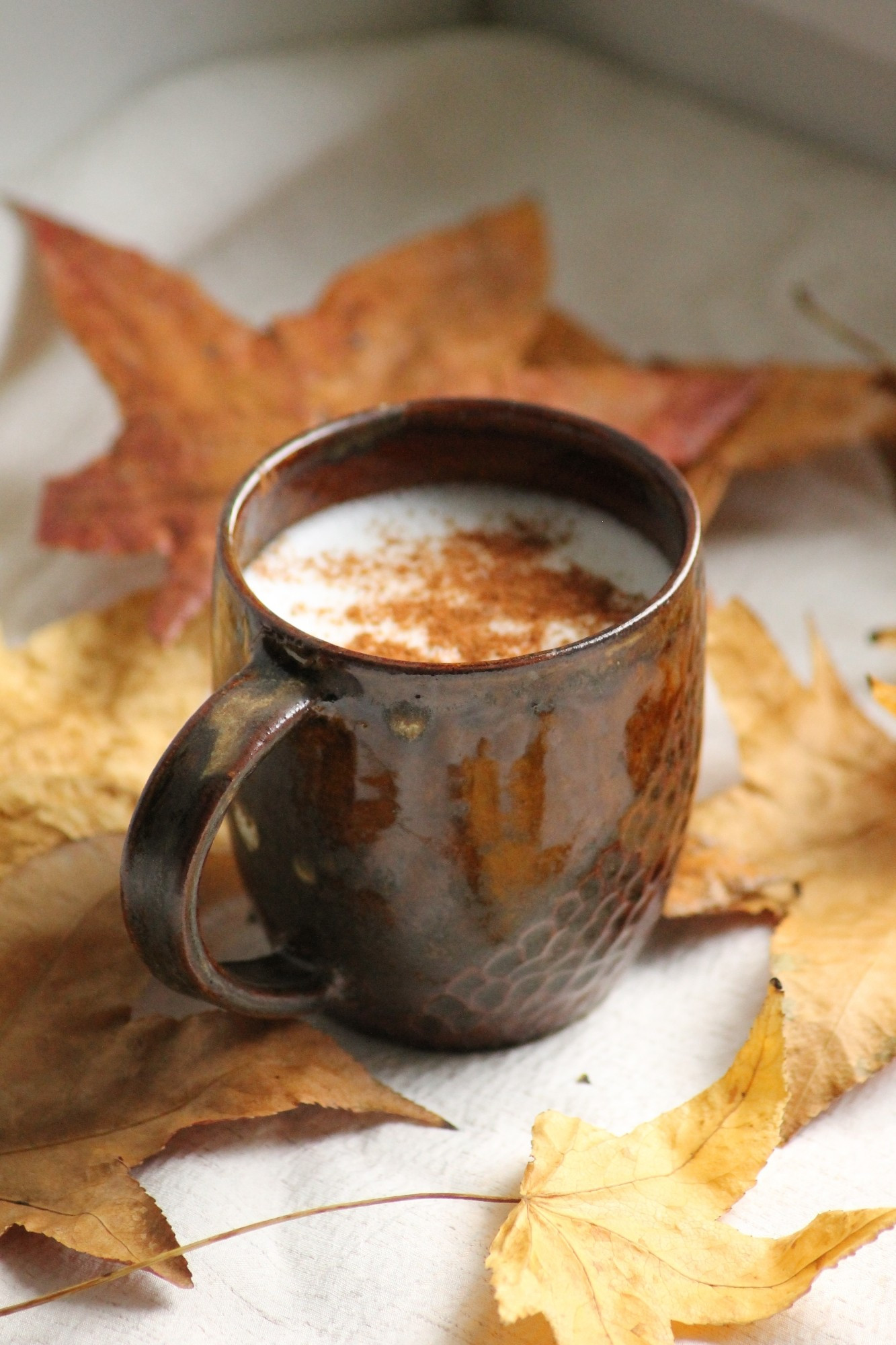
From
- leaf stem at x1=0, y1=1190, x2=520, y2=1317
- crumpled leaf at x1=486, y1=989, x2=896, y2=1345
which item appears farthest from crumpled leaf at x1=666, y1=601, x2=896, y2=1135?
leaf stem at x1=0, y1=1190, x2=520, y2=1317

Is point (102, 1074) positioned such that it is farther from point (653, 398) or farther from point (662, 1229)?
point (653, 398)

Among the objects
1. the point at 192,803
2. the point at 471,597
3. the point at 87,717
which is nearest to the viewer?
A: the point at 192,803

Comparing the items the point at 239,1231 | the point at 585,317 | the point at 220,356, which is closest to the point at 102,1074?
the point at 239,1231

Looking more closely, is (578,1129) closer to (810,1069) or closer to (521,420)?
(810,1069)

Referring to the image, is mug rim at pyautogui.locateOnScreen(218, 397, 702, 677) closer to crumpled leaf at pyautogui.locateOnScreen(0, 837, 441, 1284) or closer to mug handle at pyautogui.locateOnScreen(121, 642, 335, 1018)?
mug handle at pyautogui.locateOnScreen(121, 642, 335, 1018)

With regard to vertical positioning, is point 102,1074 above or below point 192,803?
below

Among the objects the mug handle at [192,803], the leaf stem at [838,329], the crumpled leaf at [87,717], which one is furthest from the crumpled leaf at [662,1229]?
the leaf stem at [838,329]

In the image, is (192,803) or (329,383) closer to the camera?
(192,803)

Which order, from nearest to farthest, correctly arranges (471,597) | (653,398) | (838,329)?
(471,597)
(653,398)
(838,329)

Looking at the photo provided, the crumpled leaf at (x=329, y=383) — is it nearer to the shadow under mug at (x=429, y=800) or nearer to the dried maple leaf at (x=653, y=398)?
the dried maple leaf at (x=653, y=398)
